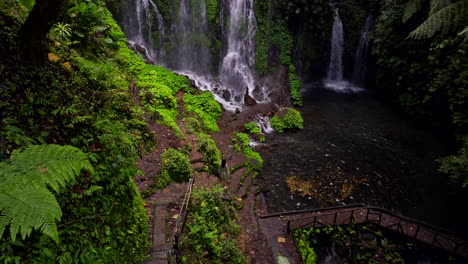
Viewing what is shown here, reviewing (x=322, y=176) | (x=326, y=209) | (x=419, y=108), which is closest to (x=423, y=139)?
(x=419, y=108)

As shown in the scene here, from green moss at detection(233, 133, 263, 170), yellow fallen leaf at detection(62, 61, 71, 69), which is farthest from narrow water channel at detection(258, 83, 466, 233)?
yellow fallen leaf at detection(62, 61, 71, 69)

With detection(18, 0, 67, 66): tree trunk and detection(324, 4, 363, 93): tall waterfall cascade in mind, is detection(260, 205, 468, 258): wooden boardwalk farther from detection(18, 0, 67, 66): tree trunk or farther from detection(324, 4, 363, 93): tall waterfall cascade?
detection(324, 4, 363, 93): tall waterfall cascade

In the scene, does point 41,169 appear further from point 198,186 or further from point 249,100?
point 249,100

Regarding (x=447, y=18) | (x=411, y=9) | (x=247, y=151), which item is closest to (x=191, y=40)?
(x=247, y=151)

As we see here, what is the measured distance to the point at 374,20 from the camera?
1869 cm

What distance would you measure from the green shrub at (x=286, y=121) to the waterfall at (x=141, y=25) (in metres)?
8.55

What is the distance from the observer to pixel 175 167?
25.8 ft

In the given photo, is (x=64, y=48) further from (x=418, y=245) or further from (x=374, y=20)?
(x=374, y=20)

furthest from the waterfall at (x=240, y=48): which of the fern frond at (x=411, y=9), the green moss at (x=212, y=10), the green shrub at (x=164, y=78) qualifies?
the fern frond at (x=411, y=9)

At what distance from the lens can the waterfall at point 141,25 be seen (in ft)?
54.2

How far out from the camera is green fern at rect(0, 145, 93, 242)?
2293 millimetres

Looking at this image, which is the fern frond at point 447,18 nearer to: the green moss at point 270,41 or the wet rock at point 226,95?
the green moss at point 270,41

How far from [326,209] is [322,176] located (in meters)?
2.13

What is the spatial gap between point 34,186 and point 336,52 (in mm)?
20912
